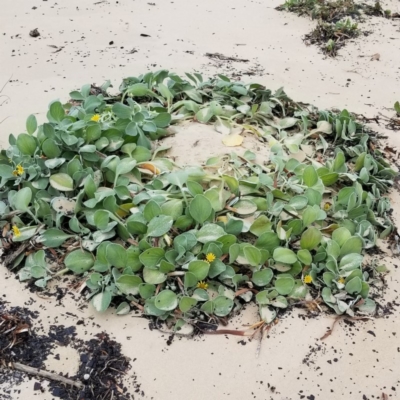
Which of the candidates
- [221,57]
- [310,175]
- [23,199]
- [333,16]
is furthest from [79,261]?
[333,16]

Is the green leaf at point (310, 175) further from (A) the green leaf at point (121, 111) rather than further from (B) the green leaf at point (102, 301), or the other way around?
(B) the green leaf at point (102, 301)

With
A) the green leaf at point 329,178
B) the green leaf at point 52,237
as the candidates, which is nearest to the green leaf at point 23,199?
the green leaf at point 52,237

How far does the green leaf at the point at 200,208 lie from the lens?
1865 mm

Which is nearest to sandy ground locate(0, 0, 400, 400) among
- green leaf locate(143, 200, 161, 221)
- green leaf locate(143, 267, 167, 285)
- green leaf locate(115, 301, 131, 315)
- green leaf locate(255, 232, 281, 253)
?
green leaf locate(115, 301, 131, 315)

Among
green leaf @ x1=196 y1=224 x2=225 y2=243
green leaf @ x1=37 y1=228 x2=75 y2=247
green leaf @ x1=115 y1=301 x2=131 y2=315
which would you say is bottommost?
green leaf @ x1=115 y1=301 x2=131 y2=315

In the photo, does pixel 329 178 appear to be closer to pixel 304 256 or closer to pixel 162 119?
pixel 304 256

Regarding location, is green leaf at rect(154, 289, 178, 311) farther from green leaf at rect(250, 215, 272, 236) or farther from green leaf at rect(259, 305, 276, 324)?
green leaf at rect(250, 215, 272, 236)

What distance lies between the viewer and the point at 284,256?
184 cm

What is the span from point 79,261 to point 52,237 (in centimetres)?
17

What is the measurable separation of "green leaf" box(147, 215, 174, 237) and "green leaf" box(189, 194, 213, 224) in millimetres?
90

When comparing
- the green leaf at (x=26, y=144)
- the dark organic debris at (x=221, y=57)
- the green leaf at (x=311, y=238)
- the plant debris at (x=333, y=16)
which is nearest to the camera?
the green leaf at (x=311, y=238)

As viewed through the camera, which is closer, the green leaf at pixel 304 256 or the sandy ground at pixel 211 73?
the sandy ground at pixel 211 73

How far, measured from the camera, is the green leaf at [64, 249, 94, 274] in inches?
→ 72.6

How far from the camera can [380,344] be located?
1712 mm
